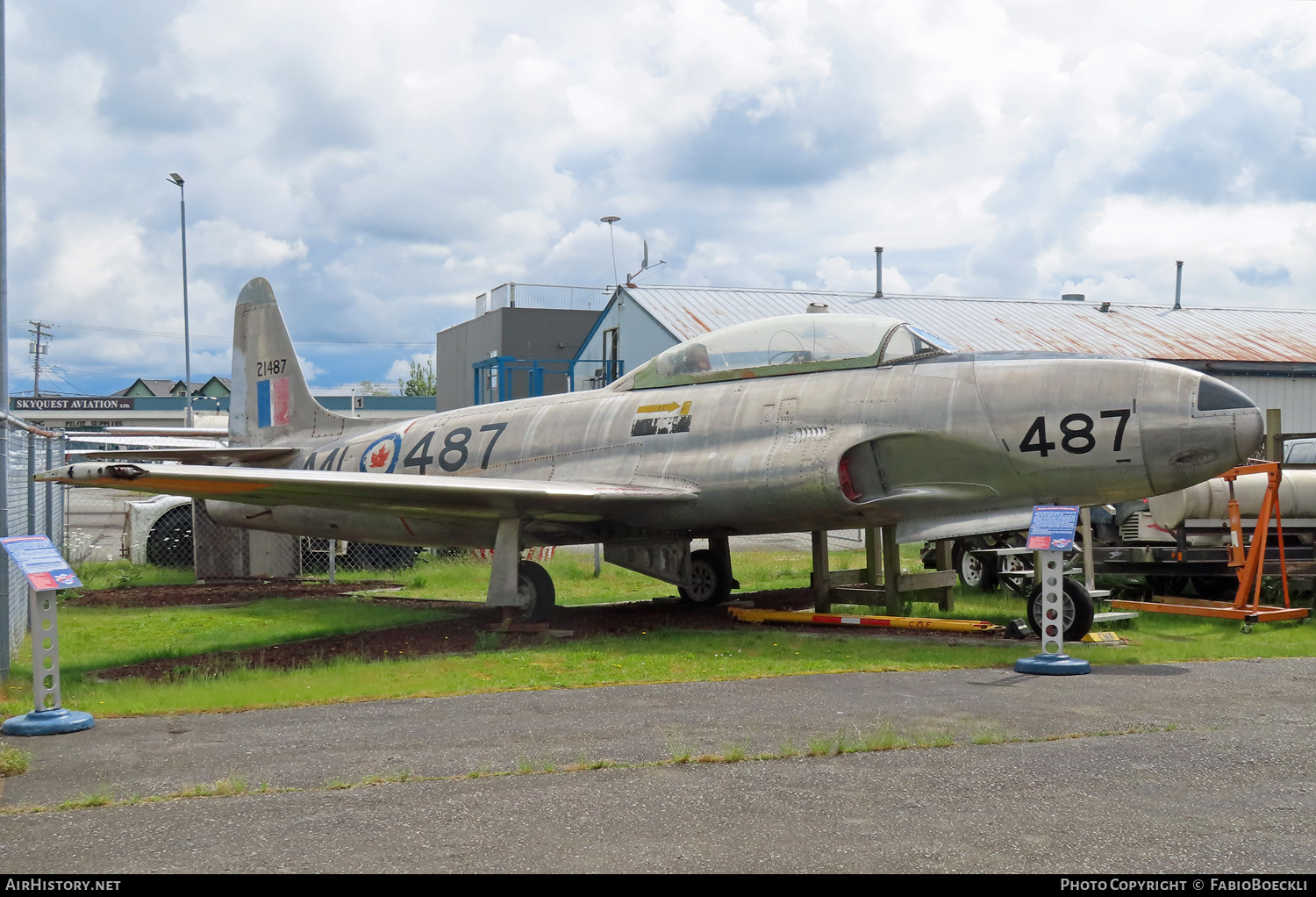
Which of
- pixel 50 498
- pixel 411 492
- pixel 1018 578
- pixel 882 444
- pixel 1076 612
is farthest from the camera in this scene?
pixel 1018 578

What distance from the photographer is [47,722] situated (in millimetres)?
6625

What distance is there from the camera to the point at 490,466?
13305 mm

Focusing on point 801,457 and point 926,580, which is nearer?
point 801,457

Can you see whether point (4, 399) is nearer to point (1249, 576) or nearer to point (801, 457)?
point (801, 457)

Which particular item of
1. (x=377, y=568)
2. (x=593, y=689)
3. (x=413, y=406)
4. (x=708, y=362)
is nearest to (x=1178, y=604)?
(x=708, y=362)

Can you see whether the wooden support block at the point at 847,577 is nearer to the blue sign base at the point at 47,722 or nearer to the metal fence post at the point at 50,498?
the blue sign base at the point at 47,722

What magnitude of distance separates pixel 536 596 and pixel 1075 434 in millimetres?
5767

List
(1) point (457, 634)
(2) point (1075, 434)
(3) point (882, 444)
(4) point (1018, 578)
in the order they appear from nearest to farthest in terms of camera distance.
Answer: (2) point (1075, 434), (3) point (882, 444), (1) point (457, 634), (4) point (1018, 578)

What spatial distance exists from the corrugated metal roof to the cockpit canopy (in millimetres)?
15502

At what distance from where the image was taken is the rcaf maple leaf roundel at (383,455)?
47.2 ft

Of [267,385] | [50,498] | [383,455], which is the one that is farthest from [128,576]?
[383,455]

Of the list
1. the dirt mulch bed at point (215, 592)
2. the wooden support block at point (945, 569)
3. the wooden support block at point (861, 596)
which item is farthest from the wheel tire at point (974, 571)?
the dirt mulch bed at point (215, 592)

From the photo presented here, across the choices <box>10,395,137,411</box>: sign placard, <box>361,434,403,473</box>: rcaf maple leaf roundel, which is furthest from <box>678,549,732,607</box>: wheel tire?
<box>10,395,137,411</box>: sign placard

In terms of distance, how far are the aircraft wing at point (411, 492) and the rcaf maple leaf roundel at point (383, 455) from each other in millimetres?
2170
